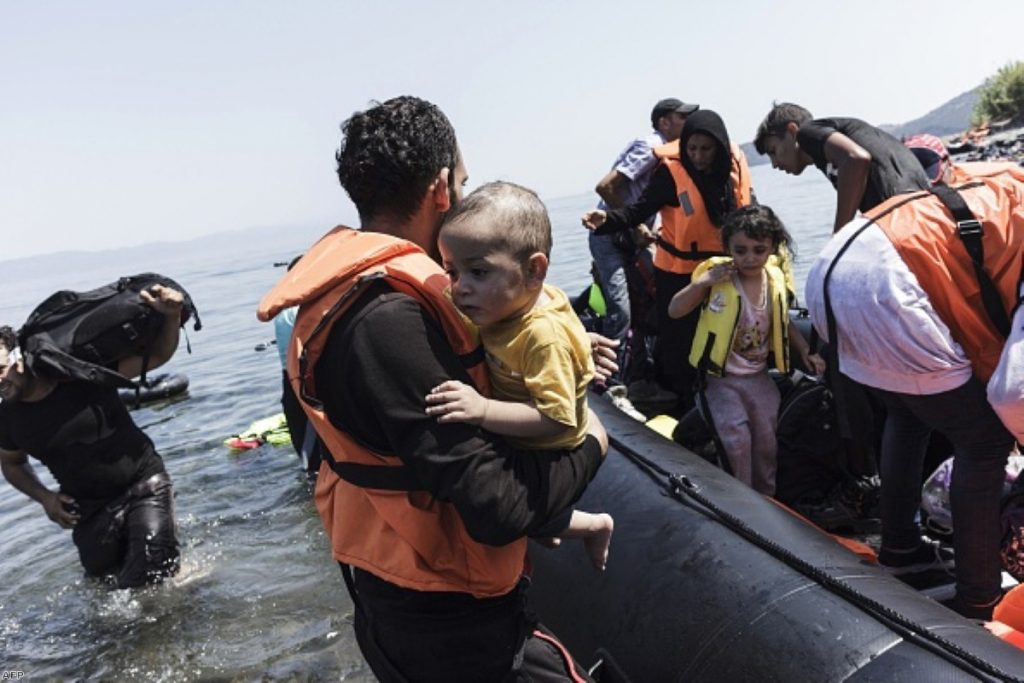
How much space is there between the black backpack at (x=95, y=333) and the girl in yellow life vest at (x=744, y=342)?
283 cm

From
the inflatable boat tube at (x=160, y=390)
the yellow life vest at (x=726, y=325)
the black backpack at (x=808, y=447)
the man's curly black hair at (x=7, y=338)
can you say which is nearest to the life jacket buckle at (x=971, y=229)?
the yellow life vest at (x=726, y=325)

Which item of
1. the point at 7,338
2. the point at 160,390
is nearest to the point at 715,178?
the point at 7,338

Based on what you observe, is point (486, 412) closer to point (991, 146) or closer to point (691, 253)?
point (691, 253)

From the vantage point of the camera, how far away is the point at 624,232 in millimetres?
5977

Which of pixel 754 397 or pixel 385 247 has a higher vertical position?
pixel 385 247

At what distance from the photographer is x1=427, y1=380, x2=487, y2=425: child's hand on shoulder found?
1445 mm

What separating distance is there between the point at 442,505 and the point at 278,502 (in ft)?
18.9

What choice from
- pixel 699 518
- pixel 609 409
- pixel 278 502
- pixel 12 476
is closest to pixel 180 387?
pixel 278 502

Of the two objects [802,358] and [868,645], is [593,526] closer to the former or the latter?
[868,645]

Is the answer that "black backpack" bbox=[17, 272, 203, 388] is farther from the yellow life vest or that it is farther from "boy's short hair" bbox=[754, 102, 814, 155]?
"boy's short hair" bbox=[754, 102, 814, 155]

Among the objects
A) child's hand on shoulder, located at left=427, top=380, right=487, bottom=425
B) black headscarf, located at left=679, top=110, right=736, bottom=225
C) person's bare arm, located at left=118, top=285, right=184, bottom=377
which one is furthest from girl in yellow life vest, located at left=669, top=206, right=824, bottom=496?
person's bare arm, located at left=118, top=285, right=184, bottom=377

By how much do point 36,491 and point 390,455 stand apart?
406 cm

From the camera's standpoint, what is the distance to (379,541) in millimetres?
1658

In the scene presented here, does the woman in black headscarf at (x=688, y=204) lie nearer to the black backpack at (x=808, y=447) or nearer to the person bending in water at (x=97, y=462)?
the black backpack at (x=808, y=447)
